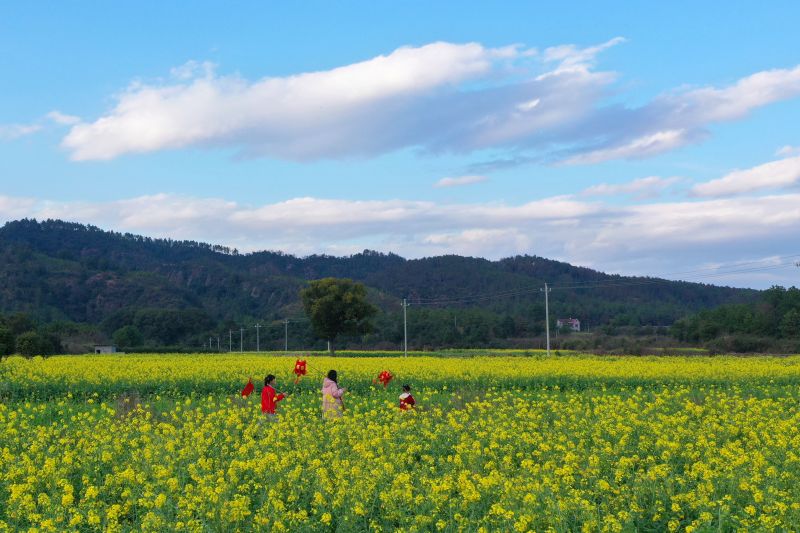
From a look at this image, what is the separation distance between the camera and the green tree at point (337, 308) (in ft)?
254

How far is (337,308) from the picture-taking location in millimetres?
77188

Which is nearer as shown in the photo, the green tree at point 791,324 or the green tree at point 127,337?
the green tree at point 791,324

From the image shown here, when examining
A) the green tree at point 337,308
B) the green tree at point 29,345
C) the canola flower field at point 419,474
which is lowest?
the canola flower field at point 419,474

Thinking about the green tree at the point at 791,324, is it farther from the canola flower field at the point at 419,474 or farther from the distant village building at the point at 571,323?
the canola flower field at the point at 419,474

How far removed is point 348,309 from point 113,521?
68.0 m

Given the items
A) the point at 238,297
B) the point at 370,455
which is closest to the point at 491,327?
the point at 238,297

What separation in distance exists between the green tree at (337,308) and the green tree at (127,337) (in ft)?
151

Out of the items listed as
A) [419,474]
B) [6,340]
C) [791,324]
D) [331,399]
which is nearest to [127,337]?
[6,340]

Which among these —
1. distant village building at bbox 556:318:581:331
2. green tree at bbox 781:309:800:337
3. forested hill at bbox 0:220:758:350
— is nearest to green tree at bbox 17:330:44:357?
forested hill at bbox 0:220:758:350

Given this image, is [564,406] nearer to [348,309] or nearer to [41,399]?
[41,399]

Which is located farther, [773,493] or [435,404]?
[435,404]

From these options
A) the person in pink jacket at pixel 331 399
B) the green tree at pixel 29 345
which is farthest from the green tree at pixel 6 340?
the person in pink jacket at pixel 331 399

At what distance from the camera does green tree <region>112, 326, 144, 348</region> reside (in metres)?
113

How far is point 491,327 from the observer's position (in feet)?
376
